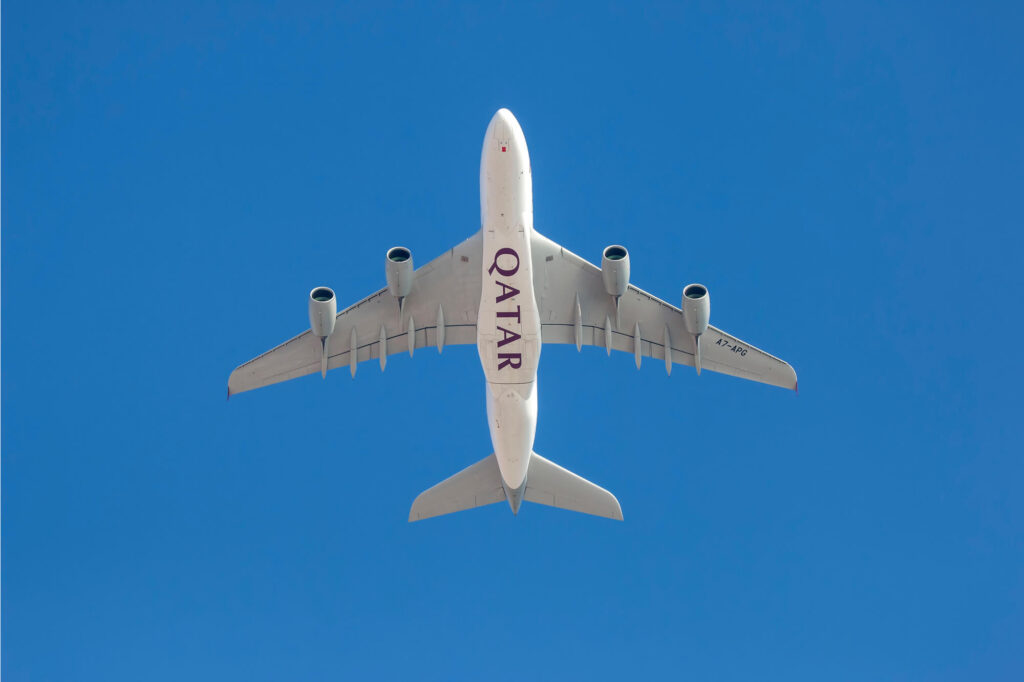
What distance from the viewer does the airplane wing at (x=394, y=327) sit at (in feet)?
126

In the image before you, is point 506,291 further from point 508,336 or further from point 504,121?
point 504,121

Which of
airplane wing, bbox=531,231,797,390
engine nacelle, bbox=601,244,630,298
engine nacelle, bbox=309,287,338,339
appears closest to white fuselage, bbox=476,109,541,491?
engine nacelle, bbox=601,244,630,298

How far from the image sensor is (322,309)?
36.0 metres

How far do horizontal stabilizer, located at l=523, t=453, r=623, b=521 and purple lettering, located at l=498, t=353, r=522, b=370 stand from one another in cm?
522

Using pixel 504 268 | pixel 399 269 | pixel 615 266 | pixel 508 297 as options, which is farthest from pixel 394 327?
pixel 615 266

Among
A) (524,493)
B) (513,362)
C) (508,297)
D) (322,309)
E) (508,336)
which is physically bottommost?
(524,493)

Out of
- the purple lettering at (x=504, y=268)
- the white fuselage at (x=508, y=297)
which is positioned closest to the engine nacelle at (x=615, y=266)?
the white fuselage at (x=508, y=297)

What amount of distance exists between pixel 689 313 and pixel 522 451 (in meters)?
6.77

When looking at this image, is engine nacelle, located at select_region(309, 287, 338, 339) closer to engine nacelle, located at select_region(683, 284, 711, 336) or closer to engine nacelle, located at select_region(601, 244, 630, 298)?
engine nacelle, located at select_region(601, 244, 630, 298)

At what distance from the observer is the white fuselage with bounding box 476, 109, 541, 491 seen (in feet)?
111

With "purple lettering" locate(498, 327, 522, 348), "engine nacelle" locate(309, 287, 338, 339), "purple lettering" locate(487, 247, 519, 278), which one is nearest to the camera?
"purple lettering" locate(487, 247, 519, 278)

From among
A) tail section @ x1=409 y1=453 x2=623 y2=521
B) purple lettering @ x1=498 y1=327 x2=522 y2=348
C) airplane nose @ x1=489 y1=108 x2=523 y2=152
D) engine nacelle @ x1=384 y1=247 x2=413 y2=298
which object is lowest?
tail section @ x1=409 y1=453 x2=623 y2=521

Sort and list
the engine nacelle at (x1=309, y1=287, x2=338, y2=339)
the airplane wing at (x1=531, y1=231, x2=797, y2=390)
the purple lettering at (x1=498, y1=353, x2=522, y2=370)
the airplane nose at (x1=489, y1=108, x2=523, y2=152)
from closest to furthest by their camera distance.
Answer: the airplane nose at (x1=489, y1=108, x2=523, y2=152)
the purple lettering at (x1=498, y1=353, x2=522, y2=370)
the engine nacelle at (x1=309, y1=287, x2=338, y2=339)
the airplane wing at (x1=531, y1=231, x2=797, y2=390)

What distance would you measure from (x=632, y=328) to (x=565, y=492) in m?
6.04
